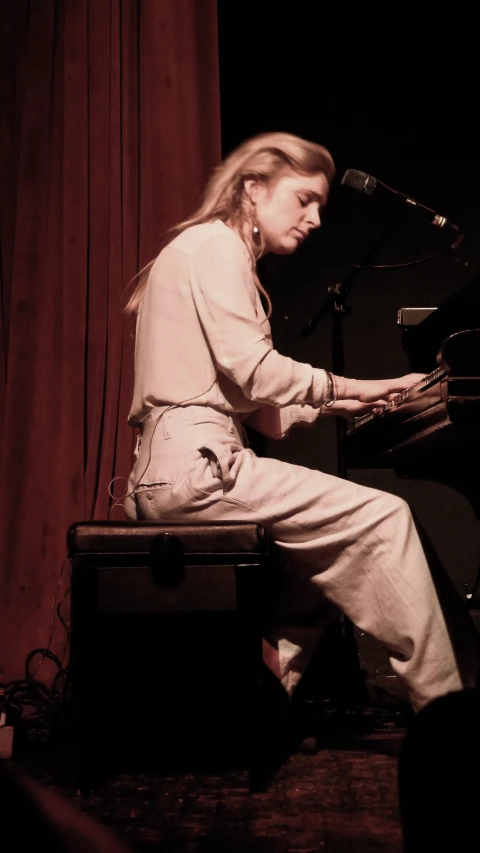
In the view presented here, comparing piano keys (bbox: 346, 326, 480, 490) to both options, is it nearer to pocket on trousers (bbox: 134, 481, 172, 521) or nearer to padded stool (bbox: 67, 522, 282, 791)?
padded stool (bbox: 67, 522, 282, 791)

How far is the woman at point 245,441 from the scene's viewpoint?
4.98 ft

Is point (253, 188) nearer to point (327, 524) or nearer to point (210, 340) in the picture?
point (210, 340)

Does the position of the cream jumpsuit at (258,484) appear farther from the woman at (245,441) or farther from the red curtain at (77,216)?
the red curtain at (77,216)

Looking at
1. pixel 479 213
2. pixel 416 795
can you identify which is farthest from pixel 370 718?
pixel 479 213

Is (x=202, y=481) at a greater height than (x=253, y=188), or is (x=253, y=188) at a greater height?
(x=253, y=188)

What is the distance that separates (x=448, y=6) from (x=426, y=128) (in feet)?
1.49

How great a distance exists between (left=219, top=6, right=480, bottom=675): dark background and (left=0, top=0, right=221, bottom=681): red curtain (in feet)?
1.98

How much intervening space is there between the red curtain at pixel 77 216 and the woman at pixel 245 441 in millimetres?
744

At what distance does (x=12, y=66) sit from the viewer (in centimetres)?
275

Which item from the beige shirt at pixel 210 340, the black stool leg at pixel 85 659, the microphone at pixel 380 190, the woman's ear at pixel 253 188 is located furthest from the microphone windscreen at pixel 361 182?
the black stool leg at pixel 85 659

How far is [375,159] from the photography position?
335 cm

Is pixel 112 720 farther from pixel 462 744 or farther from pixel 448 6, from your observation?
pixel 448 6

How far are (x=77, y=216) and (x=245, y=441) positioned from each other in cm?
114

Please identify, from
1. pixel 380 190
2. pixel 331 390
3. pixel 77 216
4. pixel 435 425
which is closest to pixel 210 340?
pixel 331 390
